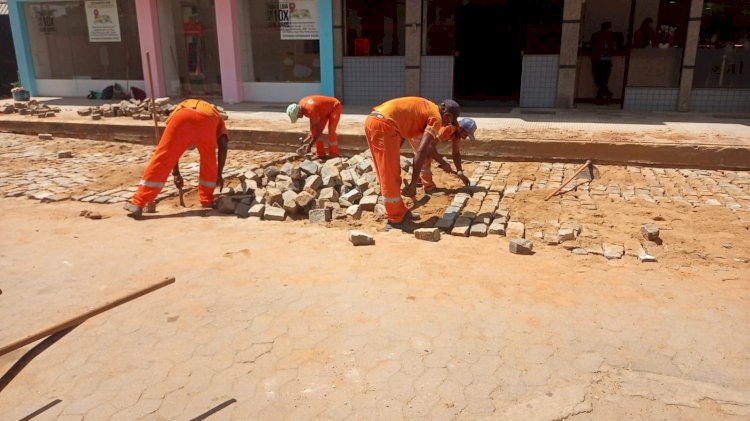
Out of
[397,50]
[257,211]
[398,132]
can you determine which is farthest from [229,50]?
[398,132]

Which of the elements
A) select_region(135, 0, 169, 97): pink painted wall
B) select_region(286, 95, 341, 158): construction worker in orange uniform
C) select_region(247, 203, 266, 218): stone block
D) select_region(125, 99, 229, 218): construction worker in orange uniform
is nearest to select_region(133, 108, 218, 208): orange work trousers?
select_region(125, 99, 229, 218): construction worker in orange uniform

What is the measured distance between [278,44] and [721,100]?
376 inches

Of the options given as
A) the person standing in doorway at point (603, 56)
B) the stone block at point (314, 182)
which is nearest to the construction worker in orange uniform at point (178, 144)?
the stone block at point (314, 182)

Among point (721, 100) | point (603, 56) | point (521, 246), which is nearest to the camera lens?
point (521, 246)

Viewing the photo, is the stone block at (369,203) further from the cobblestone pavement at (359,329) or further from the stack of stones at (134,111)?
the stack of stones at (134,111)

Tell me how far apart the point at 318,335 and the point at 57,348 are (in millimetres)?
1648

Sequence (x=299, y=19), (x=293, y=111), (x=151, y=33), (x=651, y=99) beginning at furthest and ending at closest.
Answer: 1. (x=151, y=33)
2. (x=299, y=19)
3. (x=651, y=99)
4. (x=293, y=111)

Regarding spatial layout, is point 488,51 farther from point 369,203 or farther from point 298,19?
point 369,203

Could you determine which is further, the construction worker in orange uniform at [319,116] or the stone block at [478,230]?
the construction worker in orange uniform at [319,116]

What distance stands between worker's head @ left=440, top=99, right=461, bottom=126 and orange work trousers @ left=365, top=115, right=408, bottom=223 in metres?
0.52

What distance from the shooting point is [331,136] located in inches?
328

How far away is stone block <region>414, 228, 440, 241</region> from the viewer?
17.7 ft

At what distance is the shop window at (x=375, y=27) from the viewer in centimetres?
1212

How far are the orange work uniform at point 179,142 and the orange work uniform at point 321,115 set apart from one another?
5.97 feet
